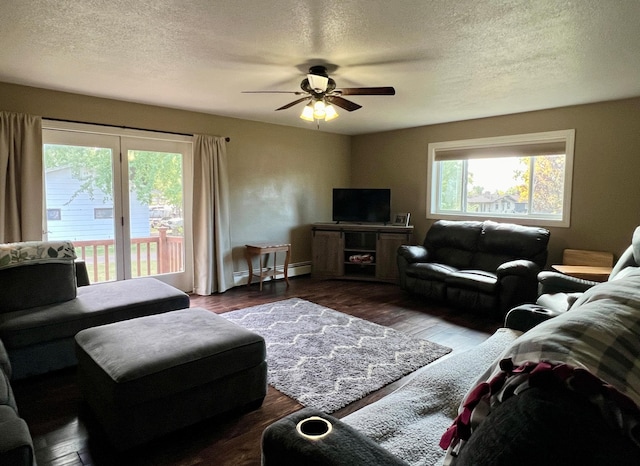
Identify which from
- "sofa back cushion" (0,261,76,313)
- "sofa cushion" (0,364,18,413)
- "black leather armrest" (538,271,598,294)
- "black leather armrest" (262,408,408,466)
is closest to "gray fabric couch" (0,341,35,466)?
"sofa cushion" (0,364,18,413)

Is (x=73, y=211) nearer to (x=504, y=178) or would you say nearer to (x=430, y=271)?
(x=430, y=271)

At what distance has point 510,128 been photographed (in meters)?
5.02

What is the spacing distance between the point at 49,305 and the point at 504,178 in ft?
17.2

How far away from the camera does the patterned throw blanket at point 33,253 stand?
114 inches

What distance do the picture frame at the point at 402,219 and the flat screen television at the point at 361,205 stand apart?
132 millimetres

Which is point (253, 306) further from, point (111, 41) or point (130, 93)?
point (111, 41)

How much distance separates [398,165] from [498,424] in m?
5.86

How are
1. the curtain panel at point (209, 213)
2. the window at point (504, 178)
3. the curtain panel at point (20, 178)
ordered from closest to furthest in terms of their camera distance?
the curtain panel at point (20, 178), the window at point (504, 178), the curtain panel at point (209, 213)

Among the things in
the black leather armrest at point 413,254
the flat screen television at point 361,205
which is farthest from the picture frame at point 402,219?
the black leather armrest at point 413,254

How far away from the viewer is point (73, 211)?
4203 millimetres

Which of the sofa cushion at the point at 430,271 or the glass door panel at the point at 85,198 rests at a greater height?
the glass door panel at the point at 85,198

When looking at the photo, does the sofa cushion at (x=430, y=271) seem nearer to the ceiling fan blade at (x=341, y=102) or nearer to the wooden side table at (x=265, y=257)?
the wooden side table at (x=265, y=257)

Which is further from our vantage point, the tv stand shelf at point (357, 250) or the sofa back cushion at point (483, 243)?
the tv stand shelf at point (357, 250)

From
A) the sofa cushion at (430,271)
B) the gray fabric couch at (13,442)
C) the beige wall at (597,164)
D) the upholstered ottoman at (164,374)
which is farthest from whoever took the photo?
the sofa cushion at (430,271)
